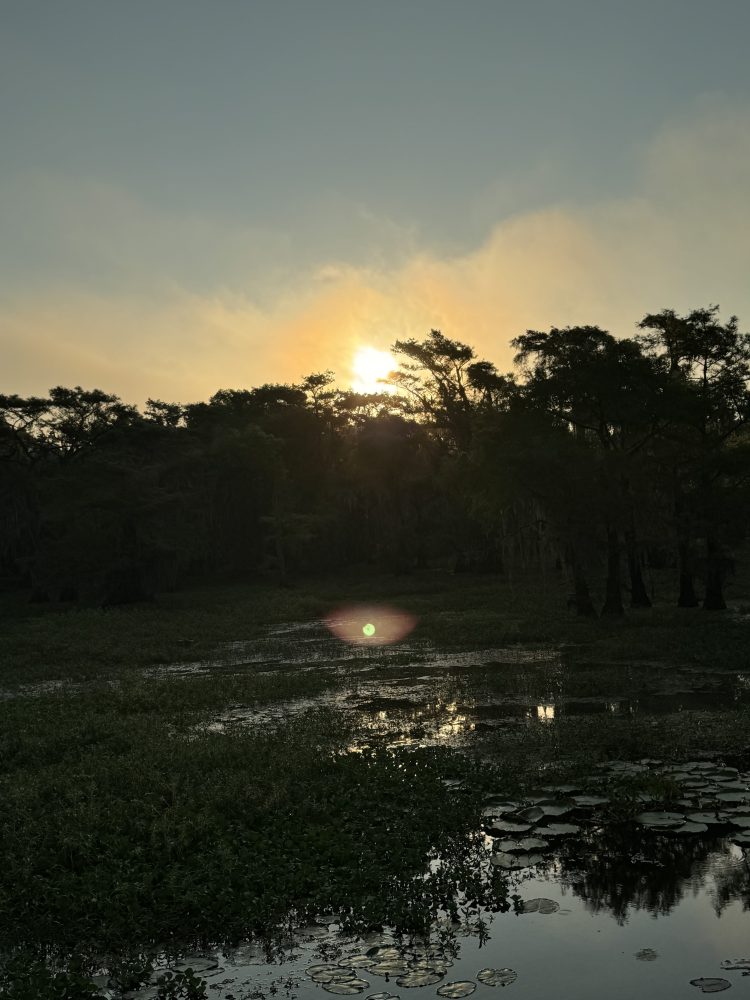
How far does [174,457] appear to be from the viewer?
63.5 metres

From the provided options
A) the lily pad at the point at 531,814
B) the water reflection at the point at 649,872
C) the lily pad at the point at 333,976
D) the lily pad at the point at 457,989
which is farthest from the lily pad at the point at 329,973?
the lily pad at the point at 531,814

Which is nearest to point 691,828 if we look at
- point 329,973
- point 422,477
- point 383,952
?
point 383,952

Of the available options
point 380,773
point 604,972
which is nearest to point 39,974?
point 604,972

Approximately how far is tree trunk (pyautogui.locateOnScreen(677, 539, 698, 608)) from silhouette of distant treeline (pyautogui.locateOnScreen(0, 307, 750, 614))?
11 cm

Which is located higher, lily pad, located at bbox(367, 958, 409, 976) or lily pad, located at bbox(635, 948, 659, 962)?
lily pad, located at bbox(635, 948, 659, 962)

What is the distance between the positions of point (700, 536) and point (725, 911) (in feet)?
84.1

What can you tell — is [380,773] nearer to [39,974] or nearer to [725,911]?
[725,911]

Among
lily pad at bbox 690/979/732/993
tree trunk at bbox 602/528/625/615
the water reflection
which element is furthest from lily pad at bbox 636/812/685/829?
tree trunk at bbox 602/528/625/615

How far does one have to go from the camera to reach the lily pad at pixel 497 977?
22.6ft

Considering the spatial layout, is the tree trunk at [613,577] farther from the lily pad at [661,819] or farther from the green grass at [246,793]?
the lily pad at [661,819]

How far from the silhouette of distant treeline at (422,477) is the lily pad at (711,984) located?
2516 cm

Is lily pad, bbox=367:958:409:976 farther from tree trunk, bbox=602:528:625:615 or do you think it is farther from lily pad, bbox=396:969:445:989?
tree trunk, bbox=602:528:625:615

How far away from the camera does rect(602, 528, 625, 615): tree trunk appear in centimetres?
3344

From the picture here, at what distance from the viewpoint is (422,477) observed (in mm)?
69875
